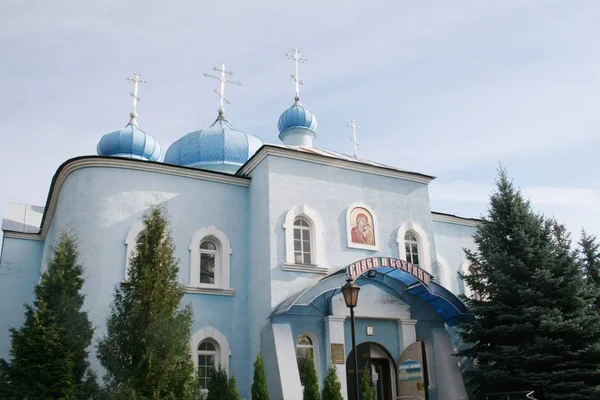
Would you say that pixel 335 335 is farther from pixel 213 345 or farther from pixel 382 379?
pixel 213 345

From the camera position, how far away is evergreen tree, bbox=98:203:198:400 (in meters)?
9.88

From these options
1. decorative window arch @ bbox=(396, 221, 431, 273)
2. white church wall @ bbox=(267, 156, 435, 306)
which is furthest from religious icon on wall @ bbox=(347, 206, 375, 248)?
decorative window arch @ bbox=(396, 221, 431, 273)

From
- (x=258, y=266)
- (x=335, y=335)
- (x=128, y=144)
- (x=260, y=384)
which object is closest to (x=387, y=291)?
(x=335, y=335)

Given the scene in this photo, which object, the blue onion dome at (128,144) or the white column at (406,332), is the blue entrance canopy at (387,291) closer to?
the white column at (406,332)

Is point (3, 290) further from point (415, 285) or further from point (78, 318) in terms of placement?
point (415, 285)

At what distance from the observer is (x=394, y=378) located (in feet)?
49.5

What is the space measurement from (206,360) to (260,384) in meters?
2.22

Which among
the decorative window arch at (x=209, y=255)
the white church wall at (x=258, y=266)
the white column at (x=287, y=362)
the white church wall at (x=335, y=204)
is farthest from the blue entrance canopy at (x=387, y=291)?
the decorative window arch at (x=209, y=255)

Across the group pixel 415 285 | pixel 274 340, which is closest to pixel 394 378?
pixel 415 285

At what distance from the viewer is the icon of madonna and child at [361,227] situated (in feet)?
52.1

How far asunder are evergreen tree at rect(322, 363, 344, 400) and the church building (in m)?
0.57

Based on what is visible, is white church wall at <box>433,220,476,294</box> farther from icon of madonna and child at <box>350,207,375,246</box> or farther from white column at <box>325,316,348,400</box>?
white column at <box>325,316,348,400</box>

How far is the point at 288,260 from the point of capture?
14.6 metres

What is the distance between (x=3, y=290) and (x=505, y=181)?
601 inches
